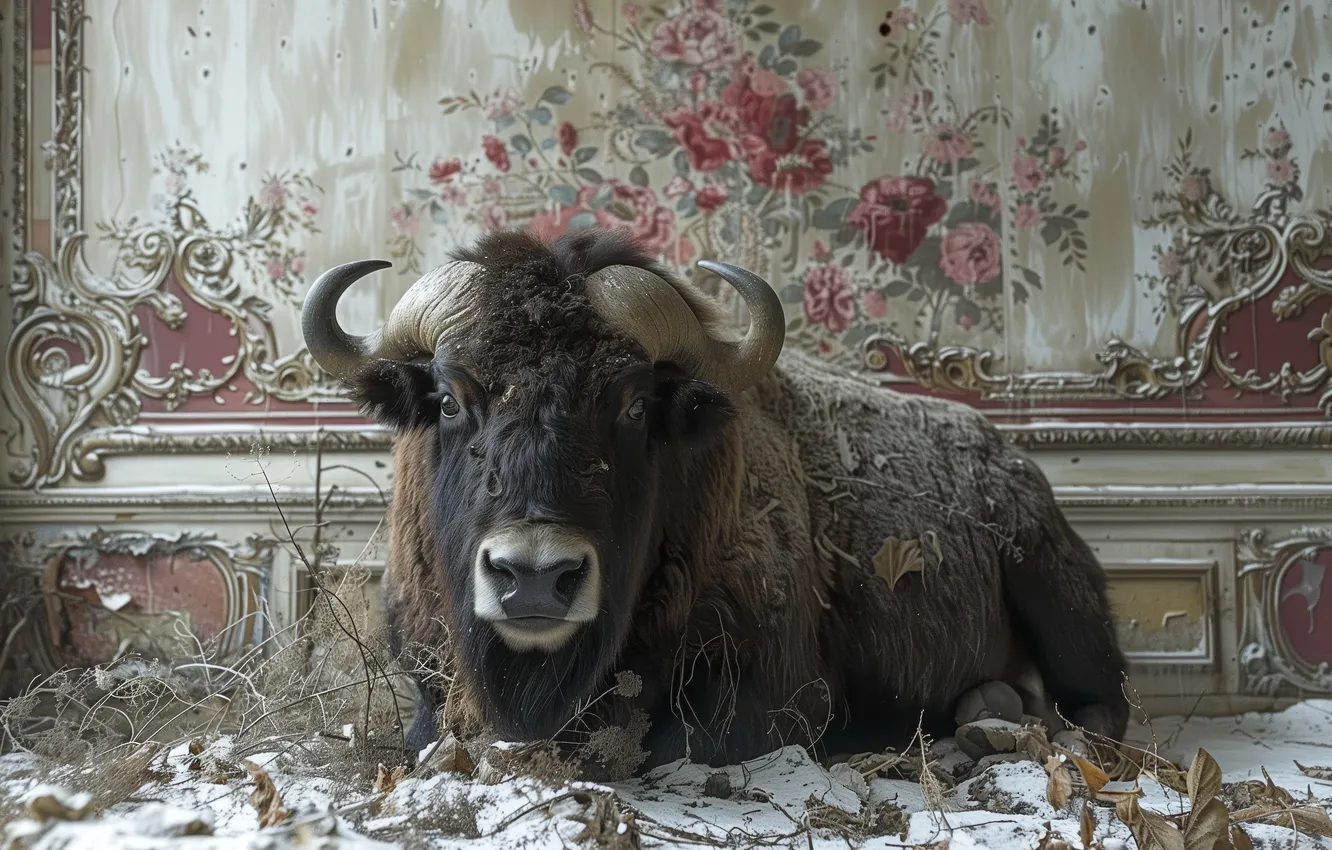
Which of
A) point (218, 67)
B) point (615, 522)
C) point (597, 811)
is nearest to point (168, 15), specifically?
point (218, 67)

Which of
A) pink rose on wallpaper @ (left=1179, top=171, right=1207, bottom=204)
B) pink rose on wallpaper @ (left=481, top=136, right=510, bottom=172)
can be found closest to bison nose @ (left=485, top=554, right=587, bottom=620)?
pink rose on wallpaper @ (left=481, top=136, right=510, bottom=172)

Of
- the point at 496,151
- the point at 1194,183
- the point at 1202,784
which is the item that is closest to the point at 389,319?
the point at 496,151

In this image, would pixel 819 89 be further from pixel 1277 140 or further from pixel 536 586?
pixel 536 586

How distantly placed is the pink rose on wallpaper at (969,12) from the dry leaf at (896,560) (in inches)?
98.3

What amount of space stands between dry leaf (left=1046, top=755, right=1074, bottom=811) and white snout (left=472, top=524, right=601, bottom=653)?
1164 millimetres

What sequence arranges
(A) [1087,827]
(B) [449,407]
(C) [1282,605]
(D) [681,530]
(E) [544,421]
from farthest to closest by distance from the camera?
1. (C) [1282,605]
2. (D) [681,530]
3. (B) [449,407]
4. (E) [544,421]
5. (A) [1087,827]

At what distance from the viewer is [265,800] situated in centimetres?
207

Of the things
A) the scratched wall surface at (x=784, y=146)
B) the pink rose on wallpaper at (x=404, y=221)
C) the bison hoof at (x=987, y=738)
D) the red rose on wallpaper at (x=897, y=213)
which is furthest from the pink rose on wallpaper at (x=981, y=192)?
the pink rose on wallpaper at (x=404, y=221)

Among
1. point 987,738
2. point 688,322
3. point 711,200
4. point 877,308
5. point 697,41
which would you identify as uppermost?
point 697,41

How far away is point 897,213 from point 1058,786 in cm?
280

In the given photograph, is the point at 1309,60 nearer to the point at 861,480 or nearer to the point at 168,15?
the point at 861,480

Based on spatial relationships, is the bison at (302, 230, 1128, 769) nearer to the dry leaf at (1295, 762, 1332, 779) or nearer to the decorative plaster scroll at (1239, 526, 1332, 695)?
the dry leaf at (1295, 762, 1332, 779)

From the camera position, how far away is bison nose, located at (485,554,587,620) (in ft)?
7.58

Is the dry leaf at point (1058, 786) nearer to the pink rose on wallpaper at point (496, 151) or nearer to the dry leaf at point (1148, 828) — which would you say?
the dry leaf at point (1148, 828)
